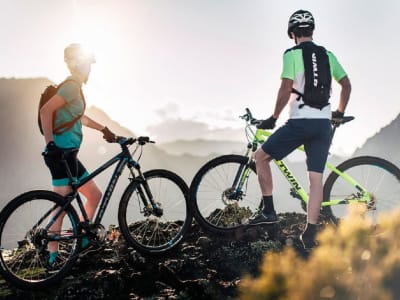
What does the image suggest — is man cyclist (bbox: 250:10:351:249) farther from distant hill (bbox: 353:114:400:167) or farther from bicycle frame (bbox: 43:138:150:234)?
distant hill (bbox: 353:114:400:167)

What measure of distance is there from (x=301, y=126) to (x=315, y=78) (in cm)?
66

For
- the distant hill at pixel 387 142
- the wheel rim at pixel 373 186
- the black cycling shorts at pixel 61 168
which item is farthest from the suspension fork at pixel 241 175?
the distant hill at pixel 387 142

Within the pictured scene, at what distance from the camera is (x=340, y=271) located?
3262mm

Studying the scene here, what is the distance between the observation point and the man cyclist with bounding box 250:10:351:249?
6.23 m

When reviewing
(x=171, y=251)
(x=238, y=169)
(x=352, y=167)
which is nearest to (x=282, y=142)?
(x=238, y=169)

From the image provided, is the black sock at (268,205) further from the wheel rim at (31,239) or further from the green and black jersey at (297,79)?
the wheel rim at (31,239)

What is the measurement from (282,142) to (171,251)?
2.17m

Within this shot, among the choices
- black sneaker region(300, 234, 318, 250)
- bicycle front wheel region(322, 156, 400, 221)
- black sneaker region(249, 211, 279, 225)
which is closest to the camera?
black sneaker region(300, 234, 318, 250)

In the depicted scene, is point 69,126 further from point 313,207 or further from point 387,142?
point 387,142

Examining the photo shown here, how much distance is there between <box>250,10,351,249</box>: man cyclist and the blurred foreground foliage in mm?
2779

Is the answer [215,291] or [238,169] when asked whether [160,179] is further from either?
[215,291]

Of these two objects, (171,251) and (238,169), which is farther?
(238,169)

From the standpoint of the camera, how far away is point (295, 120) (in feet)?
20.9

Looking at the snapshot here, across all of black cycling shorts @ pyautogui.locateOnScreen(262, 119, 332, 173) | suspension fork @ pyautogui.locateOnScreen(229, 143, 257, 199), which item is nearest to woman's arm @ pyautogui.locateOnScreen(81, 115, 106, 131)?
suspension fork @ pyautogui.locateOnScreen(229, 143, 257, 199)
